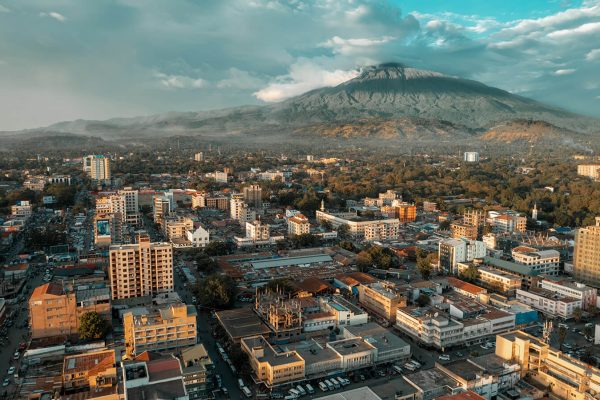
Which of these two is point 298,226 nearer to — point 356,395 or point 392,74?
point 356,395

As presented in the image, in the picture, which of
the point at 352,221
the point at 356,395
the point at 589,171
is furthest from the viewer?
the point at 589,171

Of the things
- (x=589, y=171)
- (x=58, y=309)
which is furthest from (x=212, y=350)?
(x=589, y=171)

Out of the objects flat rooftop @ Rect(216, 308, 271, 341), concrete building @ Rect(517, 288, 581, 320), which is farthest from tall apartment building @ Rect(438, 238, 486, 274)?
flat rooftop @ Rect(216, 308, 271, 341)

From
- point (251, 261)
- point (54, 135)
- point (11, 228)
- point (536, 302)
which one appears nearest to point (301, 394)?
point (536, 302)

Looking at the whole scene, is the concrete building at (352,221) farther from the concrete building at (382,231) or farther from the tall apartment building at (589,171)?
the tall apartment building at (589,171)

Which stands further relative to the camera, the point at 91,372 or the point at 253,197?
the point at 253,197

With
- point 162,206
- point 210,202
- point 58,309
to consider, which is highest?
point 162,206

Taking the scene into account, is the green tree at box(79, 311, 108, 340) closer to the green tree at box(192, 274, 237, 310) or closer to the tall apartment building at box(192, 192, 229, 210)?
the green tree at box(192, 274, 237, 310)
